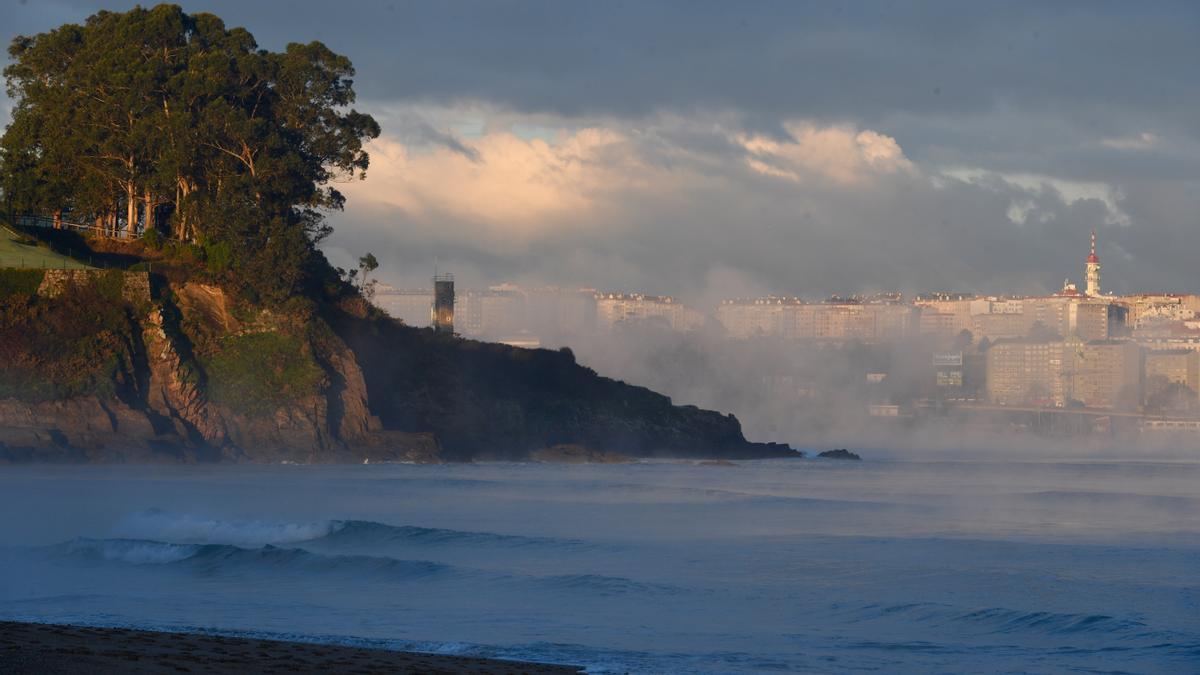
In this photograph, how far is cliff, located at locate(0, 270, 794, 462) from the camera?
50969mm

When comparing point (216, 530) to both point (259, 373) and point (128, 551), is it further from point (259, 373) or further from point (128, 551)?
point (259, 373)

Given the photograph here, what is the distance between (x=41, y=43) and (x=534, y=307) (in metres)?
72.6

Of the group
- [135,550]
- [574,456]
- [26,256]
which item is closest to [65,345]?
[26,256]

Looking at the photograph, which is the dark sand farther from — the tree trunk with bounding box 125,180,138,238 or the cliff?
the tree trunk with bounding box 125,180,138,238

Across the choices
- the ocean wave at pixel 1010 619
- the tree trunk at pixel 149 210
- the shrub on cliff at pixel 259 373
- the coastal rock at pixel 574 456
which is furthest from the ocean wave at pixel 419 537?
the tree trunk at pixel 149 210

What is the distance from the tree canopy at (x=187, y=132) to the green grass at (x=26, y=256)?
3924 mm

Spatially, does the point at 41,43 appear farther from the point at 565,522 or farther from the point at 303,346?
the point at 565,522

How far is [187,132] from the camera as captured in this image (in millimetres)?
58281

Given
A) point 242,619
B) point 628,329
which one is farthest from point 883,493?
point 628,329

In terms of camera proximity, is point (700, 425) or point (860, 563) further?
point (700, 425)

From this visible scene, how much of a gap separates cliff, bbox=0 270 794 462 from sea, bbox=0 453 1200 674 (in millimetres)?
5410

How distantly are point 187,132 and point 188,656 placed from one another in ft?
151

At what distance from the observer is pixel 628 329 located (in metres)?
143

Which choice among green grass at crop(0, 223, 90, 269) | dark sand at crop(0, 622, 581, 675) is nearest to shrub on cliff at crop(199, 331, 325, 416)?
green grass at crop(0, 223, 90, 269)
